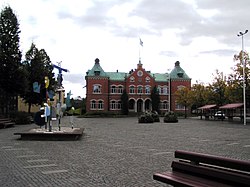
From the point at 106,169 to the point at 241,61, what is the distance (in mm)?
36182

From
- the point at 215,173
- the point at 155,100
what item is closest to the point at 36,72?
the point at 155,100

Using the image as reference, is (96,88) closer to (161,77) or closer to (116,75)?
(116,75)

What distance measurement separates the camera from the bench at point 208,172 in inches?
158

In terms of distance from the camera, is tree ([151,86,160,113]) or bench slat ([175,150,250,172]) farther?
tree ([151,86,160,113])

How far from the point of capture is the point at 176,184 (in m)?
4.80

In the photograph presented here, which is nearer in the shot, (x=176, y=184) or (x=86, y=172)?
(x=176, y=184)

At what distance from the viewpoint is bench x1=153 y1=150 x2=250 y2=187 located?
401 centimetres

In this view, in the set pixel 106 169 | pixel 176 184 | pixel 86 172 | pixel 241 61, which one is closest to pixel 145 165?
pixel 106 169

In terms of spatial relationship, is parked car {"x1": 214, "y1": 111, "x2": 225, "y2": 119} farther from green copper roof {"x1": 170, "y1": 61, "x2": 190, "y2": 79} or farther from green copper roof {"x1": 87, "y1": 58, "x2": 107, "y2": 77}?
green copper roof {"x1": 87, "y1": 58, "x2": 107, "y2": 77}

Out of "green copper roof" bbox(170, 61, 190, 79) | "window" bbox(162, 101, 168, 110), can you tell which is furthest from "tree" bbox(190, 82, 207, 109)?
"green copper roof" bbox(170, 61, 190, 79)

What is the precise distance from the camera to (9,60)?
33.8 meters

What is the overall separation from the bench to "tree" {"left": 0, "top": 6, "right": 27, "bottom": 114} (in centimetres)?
3132

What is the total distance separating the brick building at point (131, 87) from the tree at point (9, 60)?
4124 centimetres

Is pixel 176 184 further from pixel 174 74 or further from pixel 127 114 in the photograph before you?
A: pixel 174 74
